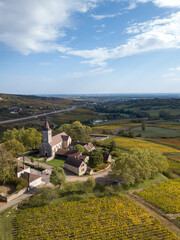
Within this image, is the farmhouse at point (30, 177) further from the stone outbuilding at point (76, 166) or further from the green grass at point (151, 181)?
the green grass at point (151, 181)

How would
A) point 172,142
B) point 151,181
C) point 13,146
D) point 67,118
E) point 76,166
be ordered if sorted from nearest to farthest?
point 151,181 → point 76,166 → point 13,146 → point 172,142 → point 67,118

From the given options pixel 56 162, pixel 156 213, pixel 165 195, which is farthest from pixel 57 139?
pixel 156 213

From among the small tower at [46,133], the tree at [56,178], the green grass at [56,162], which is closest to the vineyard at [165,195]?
the tree at [56,178]

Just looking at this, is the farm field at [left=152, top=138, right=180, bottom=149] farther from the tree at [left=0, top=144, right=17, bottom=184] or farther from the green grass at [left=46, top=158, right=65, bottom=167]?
the tree at [left=0, top=144, right=17, bottom=184]

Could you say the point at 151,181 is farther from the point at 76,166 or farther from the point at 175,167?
the point at 76,166

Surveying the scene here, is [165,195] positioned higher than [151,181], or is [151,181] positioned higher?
[165,195]

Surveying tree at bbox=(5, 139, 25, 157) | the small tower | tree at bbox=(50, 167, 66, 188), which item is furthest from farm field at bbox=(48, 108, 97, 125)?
tree at bbox=(50, 167, 66, 188)

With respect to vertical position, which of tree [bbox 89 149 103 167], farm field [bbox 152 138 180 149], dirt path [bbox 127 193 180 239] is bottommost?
dirt path [bbox 127 193 180 239]
